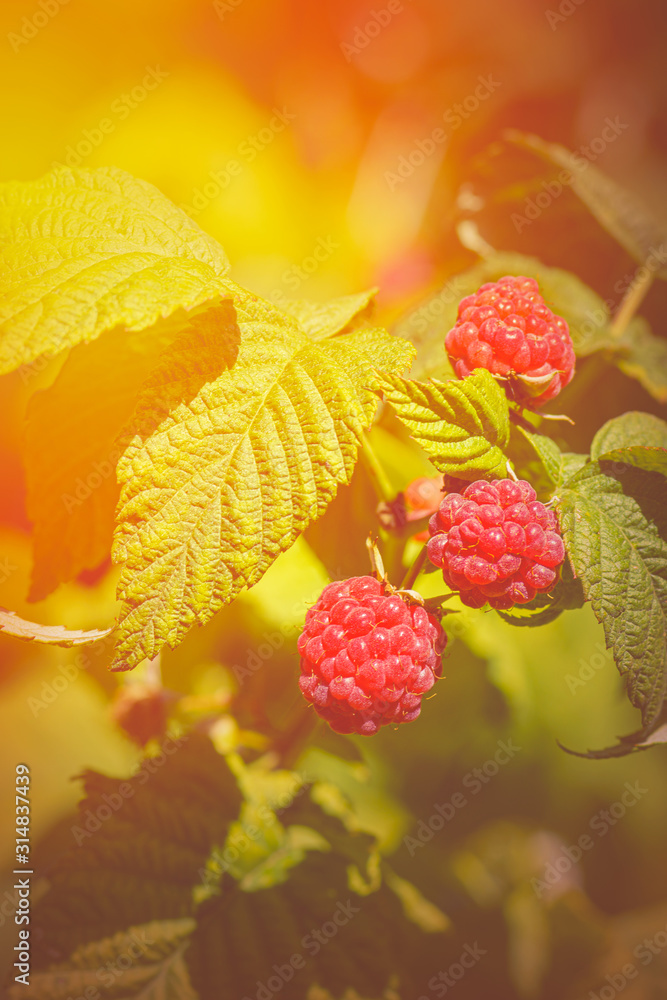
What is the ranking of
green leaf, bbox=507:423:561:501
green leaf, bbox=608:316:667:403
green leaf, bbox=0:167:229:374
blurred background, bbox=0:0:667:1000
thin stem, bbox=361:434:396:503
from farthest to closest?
blurred background, bbox=0:0:667:1000 → green leaf, bbox=608:316:667:403 → thin stem, bbox=361:434:396:503 → green leaf, bbox=507:423:561:501 → green leaf, bbox=0:167:229:374

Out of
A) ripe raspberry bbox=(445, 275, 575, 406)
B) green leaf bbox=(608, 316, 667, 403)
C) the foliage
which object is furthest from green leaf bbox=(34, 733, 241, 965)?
green leaf bbox=(608, 316, 667, 403)

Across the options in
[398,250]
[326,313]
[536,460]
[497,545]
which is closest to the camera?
[497,545]

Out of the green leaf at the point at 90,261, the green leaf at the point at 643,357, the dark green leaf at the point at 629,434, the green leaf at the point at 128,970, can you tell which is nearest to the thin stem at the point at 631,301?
the green leaf at the point at 643,357

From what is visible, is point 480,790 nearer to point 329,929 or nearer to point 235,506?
point 329,929

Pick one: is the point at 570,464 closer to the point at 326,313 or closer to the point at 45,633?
the point at 326,313

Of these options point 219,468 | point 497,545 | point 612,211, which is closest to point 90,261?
point 219,468

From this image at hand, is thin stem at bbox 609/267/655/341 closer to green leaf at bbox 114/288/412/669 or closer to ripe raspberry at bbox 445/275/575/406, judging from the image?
ripe raspberry at bbox 445/275/575/406
